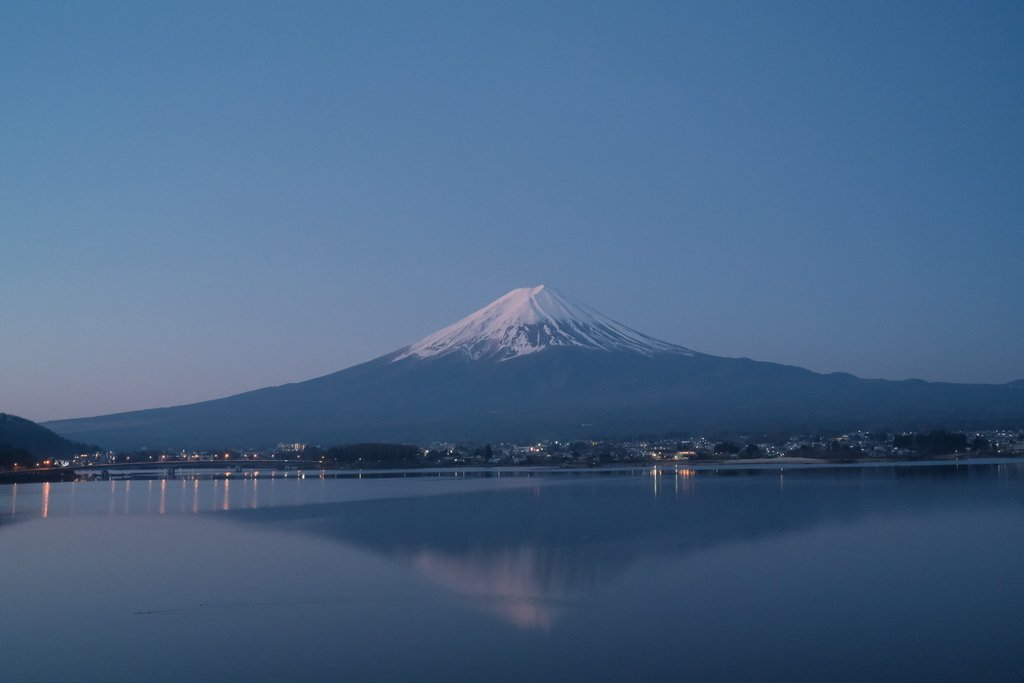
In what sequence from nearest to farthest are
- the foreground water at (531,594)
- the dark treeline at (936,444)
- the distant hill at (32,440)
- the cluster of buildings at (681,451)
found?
the foreground water at (531,594), the dark treeline at (936,444), the cluster of buildings at (681,451), the distant hill at (32,440)

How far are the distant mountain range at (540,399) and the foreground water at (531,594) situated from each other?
51.4m

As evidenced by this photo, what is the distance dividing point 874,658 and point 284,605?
5.59 meters

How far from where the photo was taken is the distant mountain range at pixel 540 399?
75.4 m

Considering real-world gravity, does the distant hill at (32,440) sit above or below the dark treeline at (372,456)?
above

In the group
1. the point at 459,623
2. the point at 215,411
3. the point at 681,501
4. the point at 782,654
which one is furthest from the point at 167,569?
the point at 215,411

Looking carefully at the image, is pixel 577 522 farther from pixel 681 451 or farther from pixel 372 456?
pixel 372 456

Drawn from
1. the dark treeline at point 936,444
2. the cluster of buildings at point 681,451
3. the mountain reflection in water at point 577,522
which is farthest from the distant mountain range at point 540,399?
the mountain reflection in water at point 577,522

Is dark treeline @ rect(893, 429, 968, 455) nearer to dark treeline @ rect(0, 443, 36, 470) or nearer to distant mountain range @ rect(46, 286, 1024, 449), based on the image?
distant mountain range @ rect(46, 286, 1024, 449)

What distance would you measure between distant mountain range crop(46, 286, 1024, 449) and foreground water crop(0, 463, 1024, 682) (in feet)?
169

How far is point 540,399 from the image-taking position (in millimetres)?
90250

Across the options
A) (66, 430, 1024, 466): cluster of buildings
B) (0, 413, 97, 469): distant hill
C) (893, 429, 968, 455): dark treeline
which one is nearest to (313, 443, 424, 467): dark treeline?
(66, 430, 1024, 466): cluster of buildings

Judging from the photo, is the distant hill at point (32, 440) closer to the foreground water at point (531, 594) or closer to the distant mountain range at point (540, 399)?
the distant mountain range at point (540, 399)

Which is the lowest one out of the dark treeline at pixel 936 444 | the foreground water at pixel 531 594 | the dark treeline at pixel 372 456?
the foreground water at pixel 531 594

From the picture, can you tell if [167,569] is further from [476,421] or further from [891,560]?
[476,421]
